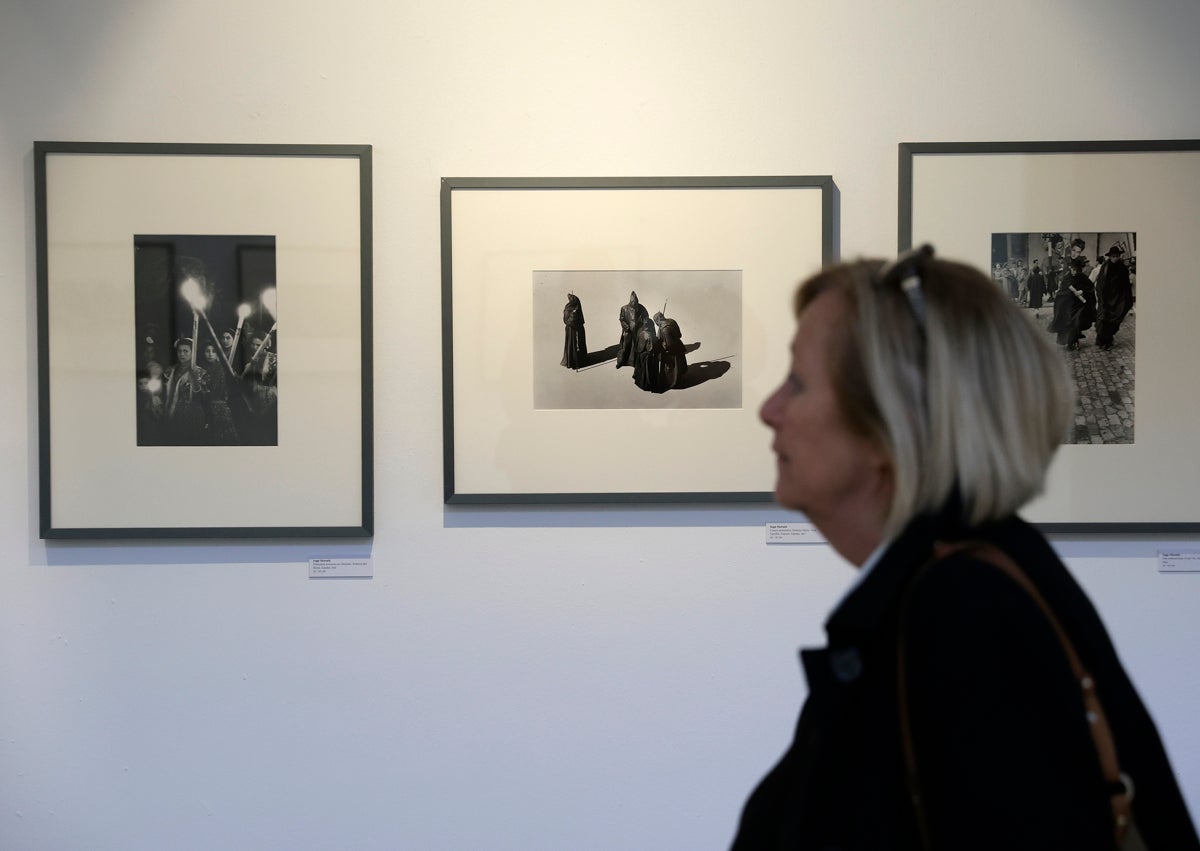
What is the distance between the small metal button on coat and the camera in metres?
1.12

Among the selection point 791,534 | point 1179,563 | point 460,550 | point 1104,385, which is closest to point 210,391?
point 460,550

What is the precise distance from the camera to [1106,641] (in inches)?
44.0

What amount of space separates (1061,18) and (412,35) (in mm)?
1964

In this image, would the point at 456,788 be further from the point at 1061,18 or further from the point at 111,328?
the point at 1061,18

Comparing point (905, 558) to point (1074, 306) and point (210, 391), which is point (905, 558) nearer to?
point (1074, 306)

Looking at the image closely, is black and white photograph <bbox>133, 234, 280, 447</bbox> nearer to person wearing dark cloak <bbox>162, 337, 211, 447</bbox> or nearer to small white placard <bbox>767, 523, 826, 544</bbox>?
person wearing dark cloak <bbox>162, 337, 211, 447</bbox>

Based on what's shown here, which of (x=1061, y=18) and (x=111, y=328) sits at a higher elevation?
(x=1061, y=18)

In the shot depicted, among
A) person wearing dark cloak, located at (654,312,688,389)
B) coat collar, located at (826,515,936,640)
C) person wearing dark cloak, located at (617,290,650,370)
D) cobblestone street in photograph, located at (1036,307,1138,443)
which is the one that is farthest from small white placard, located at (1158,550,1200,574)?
coat collar, located at (826,515,936,640)

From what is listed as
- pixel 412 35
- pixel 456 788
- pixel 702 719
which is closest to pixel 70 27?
pixel 412 35

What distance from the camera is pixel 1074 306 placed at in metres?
3.10

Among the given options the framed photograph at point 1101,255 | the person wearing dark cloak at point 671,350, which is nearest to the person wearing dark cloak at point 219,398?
the person wearing dark cloak at point 671,350

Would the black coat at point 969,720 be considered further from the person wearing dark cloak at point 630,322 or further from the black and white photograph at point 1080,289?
the black and white photograph at point 1080,289

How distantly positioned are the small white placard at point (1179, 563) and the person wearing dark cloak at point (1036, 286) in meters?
0.87

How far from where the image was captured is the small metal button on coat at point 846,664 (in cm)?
112
